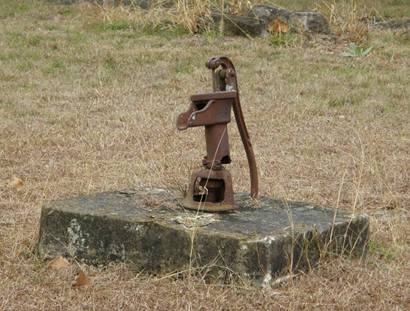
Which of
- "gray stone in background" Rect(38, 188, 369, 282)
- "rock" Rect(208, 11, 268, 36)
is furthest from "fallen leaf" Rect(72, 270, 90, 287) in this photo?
"rock" Rect(208, 11, 268, 36)

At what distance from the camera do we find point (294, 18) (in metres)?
12.4

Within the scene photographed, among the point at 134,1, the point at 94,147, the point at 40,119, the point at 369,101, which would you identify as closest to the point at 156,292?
the point at 94,147

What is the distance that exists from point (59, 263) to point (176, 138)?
3.28m

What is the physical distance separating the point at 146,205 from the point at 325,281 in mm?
916

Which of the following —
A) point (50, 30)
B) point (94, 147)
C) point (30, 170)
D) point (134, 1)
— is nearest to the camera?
point (30, 170)

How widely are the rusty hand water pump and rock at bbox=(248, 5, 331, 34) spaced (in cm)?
822

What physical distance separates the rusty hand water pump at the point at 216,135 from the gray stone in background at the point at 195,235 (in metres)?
0.09

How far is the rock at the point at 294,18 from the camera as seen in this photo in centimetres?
1239

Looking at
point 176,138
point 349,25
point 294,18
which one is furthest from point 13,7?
point 176,138

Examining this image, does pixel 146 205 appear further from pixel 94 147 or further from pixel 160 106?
pixel 160 106

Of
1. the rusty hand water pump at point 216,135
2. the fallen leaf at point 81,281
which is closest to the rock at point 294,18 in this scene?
the rusty hand water pump at point 216,135

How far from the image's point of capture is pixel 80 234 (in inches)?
166

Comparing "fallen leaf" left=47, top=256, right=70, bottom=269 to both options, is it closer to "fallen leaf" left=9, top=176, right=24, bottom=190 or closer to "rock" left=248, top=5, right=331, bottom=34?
"fallen leaf" left=9, top=176, right=24, bottom=190

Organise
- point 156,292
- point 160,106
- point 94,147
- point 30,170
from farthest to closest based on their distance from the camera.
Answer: point 160,106
point 94,147
point 30,170
point 156,292
